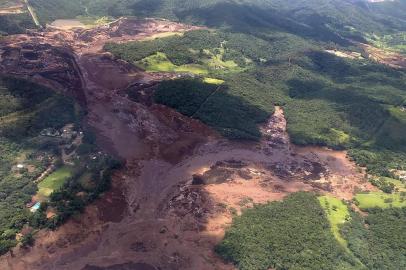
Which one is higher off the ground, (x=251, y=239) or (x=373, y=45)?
(x=251, y=239)

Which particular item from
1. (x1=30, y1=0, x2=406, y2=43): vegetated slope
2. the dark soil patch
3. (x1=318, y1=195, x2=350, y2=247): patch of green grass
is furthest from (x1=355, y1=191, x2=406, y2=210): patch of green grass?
(x1=30, y1=0, x2=406, y2=43): vegetated slope

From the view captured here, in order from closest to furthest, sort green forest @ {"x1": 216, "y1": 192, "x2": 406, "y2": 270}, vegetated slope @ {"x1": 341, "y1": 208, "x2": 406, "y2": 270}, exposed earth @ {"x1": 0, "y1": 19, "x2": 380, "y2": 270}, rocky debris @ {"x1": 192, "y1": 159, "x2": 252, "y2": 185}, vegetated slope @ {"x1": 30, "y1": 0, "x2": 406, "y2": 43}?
green forest @ {"x1": 216, "y1": 192, "x2": 406, "y2": 270}, exposed earth @ {"x1": 0, "y1": 19, "x2": 380, "y2": 270}, vegetated slope @ {"x1": 341, "y1": 208, "x2": 406, "y2": 270}, rocky debris @ {"x1": 192, "y1": 159, "x2": 252, "y2": 185}, vegetated slope @ {"x1": 30, "y1": 0, "x2": 406, "y2": 43}

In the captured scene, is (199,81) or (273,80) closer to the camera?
(199,81)

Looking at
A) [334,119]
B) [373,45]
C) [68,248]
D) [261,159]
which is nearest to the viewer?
[68,248]

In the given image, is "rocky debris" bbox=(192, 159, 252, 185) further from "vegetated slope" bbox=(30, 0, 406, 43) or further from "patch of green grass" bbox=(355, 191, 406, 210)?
"vegetated slope" bbox=(30, 0, 406, 43)

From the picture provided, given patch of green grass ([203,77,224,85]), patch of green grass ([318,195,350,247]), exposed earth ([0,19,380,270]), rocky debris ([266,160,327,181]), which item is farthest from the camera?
patch of green grass ([203,77,224,85])

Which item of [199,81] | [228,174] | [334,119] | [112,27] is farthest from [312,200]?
[112,27]

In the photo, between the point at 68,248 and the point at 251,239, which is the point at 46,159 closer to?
the point at 68,248
